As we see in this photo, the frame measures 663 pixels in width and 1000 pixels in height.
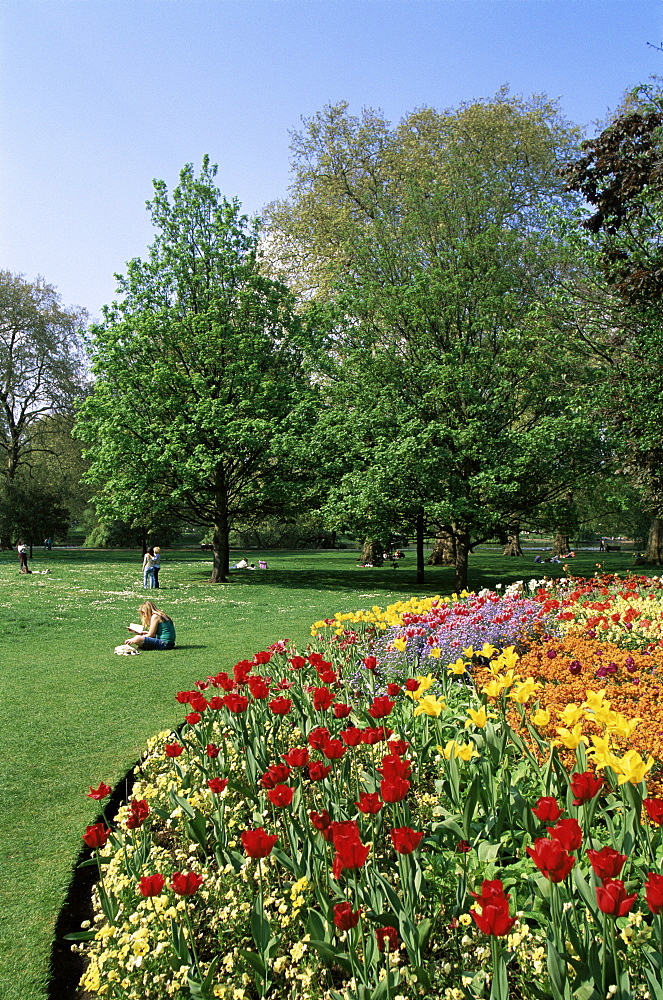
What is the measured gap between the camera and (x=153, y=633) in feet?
32.8

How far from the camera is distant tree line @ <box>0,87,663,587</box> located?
14.3 metres

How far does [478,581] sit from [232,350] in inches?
421

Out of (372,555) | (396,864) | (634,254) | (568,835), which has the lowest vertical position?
(396,864)

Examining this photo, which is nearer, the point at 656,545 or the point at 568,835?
the point at 568,835

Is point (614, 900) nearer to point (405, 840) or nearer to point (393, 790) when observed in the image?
point (405, 840)

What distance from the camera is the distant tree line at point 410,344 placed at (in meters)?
14.3

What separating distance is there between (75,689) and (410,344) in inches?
512

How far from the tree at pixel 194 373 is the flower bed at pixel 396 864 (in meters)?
17.1

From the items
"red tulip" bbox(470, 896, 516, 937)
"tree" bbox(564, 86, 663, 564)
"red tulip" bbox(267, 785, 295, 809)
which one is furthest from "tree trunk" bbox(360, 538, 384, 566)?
"red tulip" bbox(470, 896, 516, 937)

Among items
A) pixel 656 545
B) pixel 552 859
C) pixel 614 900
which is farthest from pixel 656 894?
pixel 656 545

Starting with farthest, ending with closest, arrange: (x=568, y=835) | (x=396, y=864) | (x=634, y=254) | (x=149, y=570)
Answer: (x=149, y=570), (x=634, y=254), (x=396, y=864), (x=568, y=835)

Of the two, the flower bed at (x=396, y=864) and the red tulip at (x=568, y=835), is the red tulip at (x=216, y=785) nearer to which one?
the flower bed at (x=396, y=864)

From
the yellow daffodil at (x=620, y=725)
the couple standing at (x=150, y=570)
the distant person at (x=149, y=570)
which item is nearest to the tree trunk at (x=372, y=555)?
the couple standing at (x=150, y=570)

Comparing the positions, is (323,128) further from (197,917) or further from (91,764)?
(197,917)
